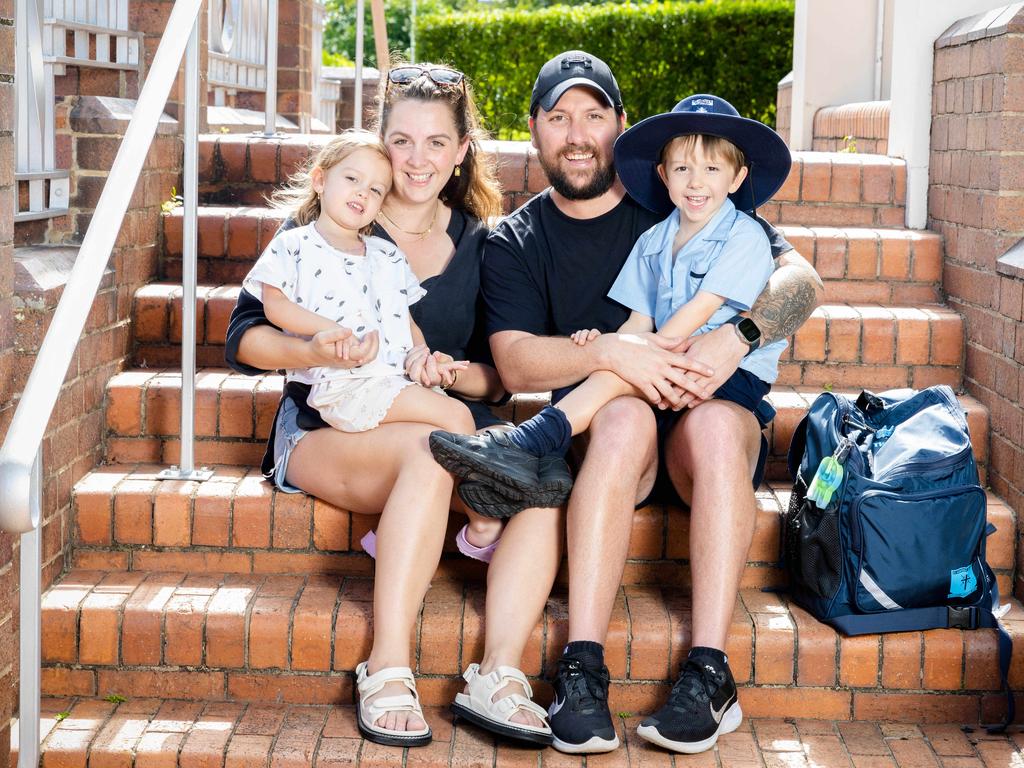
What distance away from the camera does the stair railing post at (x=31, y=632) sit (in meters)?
2.09

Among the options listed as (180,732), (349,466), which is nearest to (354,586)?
(349,466)

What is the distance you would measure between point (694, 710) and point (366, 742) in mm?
680

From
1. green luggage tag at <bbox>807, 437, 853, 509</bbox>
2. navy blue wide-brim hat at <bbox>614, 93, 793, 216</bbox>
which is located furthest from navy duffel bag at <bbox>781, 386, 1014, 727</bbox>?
navy blue wide-brim hat at <bbox>614, 93, 793, 216</bbox>

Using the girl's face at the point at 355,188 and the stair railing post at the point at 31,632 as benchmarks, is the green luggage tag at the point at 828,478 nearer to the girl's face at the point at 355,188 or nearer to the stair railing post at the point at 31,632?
the girl's face at the point at 355,188

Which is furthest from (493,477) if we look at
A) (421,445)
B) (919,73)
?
(919,73)

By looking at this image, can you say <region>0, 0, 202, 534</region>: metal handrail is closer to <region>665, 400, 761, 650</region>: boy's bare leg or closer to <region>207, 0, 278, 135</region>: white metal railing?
<region>665, 400, 761, 650</region>: boy's bare leg

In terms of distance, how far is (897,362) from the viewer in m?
3.56

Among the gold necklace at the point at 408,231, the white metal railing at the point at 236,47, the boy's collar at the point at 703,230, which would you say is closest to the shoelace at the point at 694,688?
the boy's collar at the point at 703,230

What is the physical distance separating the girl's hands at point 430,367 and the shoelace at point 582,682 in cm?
73

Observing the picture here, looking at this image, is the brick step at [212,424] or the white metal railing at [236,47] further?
the white metal railing at [236,47]

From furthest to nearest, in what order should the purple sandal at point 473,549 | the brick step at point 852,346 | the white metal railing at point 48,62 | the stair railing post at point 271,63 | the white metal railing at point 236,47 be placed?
the white metal railing at point 236,47
the stair railing post at point 271,63
the brick step at point 852,346
the white metal railing at point 48,62
the purple sandal at point 473,549

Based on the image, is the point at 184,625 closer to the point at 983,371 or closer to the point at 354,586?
the point at 354,586

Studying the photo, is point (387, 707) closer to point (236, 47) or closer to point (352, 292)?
point (352, 292)

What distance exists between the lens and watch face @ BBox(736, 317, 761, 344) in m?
2.89
